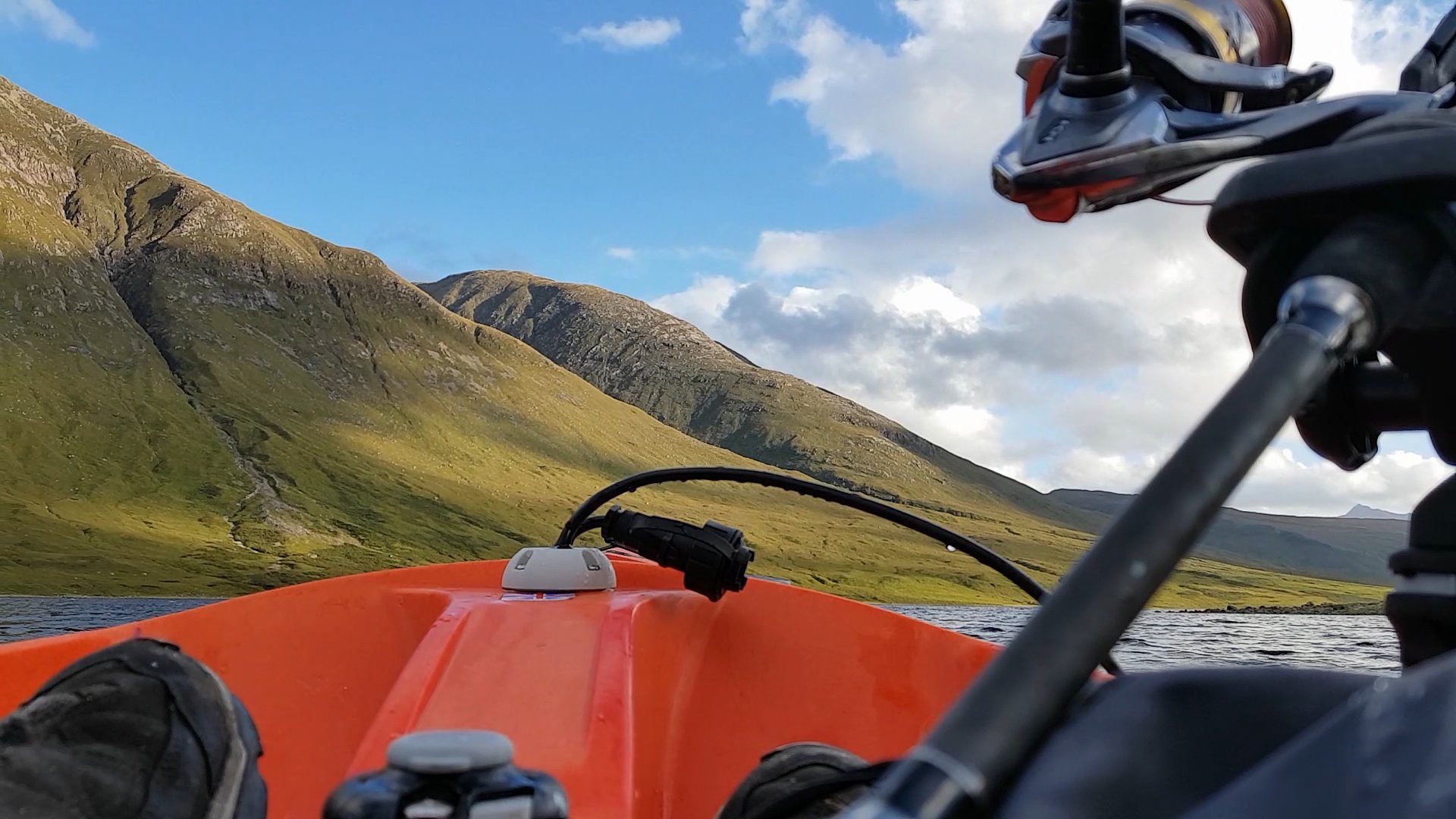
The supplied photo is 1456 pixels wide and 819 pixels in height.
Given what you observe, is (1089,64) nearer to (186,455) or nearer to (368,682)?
(368,682)

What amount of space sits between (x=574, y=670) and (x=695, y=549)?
0.53 meters

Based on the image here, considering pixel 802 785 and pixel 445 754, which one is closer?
pixel 445 754

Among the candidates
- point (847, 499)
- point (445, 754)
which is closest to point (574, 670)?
point (847, 499)

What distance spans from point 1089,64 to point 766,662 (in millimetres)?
2553

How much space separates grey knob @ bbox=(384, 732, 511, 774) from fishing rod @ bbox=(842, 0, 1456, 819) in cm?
92

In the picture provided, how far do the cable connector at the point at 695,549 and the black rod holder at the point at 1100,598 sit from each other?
2.34 m

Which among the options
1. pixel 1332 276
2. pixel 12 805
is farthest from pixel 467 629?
pixel 1332 276

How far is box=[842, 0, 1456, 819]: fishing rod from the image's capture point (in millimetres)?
631

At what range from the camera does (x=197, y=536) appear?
123312mm

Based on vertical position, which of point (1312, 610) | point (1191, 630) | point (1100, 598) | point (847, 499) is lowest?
point (1100, 598)

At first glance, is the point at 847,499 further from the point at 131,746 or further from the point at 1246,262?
the point at 1246,262

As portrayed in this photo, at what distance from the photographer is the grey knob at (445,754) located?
1353 mm

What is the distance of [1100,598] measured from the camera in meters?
0.65

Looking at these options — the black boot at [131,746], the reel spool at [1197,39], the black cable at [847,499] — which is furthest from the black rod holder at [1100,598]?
the black cable at [847,499]
